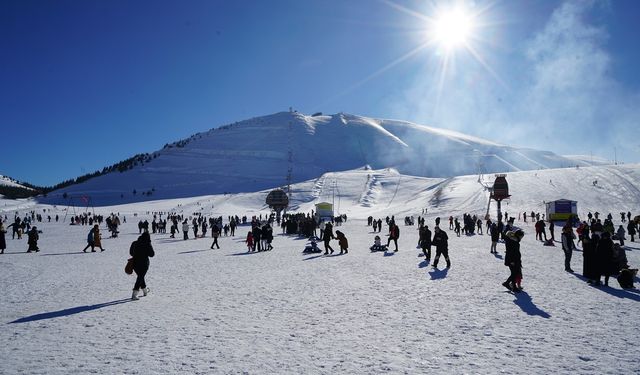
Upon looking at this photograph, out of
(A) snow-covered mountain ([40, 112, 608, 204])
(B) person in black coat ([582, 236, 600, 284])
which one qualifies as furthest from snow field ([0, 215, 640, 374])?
(A) snow-covered mountain ([40, 112, 608, 204])

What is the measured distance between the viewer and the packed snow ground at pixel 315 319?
5184 millimetres

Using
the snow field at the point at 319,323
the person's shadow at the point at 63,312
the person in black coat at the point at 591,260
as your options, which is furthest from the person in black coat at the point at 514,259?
the person's shadow at the point at 63,312

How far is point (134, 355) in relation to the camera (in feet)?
18.0

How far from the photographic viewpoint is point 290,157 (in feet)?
404

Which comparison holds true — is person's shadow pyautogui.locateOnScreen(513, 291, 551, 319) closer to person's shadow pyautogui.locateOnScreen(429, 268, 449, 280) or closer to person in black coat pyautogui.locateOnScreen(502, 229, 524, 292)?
person in black coat pyautogui.locateOnScreen(502, 229, 524, 292)

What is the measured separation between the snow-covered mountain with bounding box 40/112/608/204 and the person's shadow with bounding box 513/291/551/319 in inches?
3471

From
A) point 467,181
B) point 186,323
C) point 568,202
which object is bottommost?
point 186,323

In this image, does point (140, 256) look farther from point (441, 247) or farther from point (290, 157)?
point (290, 157)

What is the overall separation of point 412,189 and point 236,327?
80162 millimetres

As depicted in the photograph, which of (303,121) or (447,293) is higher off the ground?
(303,121)

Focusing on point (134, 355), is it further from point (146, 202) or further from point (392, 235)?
point (146, 202)

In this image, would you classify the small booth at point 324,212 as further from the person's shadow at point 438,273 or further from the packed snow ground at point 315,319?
the person's shadow at point 438,273

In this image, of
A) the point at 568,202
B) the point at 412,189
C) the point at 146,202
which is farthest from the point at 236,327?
the point at 146,202

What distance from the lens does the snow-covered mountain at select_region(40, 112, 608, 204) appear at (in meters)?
102
